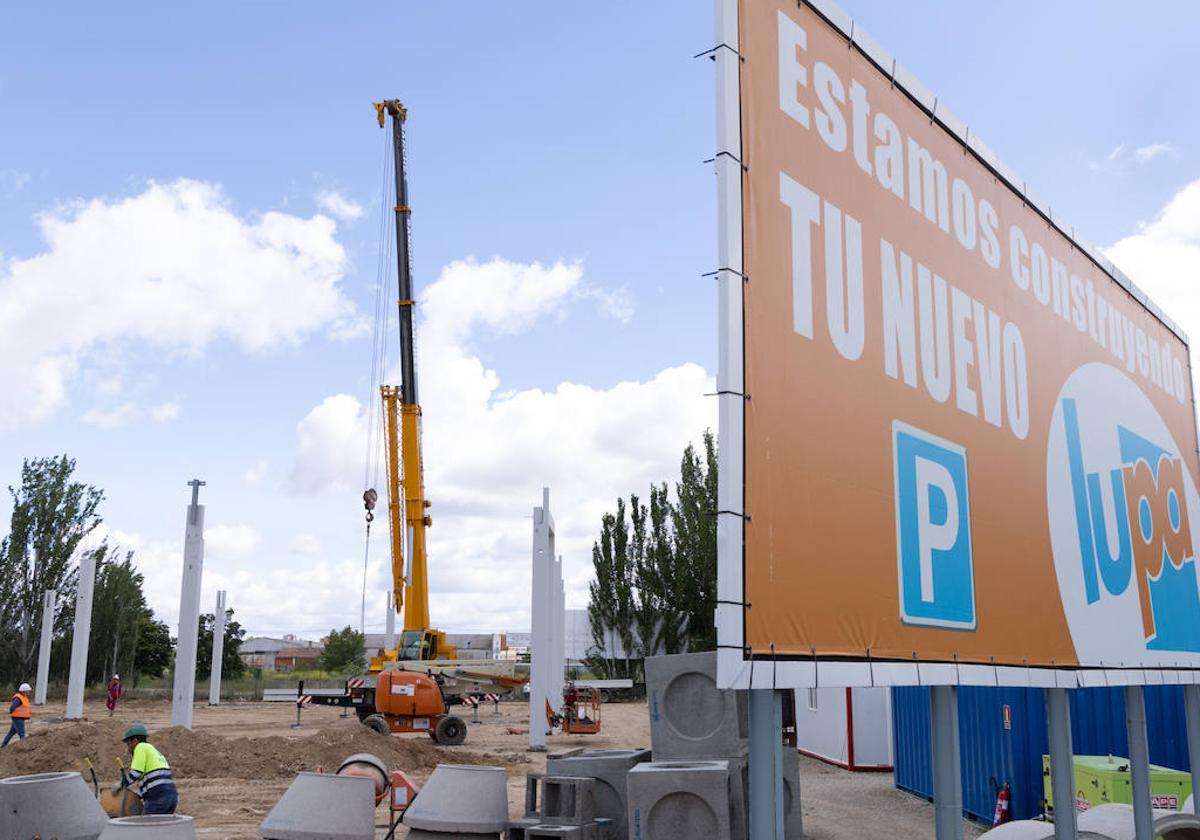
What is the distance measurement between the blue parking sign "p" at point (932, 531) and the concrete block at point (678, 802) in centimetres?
181

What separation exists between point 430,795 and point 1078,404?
6.15 meters

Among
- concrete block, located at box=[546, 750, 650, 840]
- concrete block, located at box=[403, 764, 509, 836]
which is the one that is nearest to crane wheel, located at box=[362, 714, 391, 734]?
concrete block, located at box=[403, 764, 509, 836]

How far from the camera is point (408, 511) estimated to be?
2867cm

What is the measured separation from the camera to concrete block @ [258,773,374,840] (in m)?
8.16

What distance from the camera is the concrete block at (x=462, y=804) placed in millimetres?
8539

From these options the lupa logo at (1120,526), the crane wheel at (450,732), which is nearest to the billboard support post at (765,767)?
the lupa logo at (1120,526)

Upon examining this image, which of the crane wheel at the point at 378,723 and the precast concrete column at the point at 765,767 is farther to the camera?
the crane wheel at the point at 378,723

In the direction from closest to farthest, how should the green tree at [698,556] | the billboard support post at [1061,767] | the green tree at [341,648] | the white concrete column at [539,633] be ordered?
the billboard support post at [1061,767] → the white concrete column at [539,633] → the green tree at [698,556] → the green tree at [341,648]

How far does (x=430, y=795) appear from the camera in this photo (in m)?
8.73

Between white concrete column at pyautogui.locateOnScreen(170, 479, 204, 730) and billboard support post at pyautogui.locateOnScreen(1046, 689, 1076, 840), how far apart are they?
58.8ft

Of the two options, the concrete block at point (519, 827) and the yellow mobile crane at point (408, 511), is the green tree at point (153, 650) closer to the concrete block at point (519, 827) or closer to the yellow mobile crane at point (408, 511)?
the yellow mobile crane at point (408, 511)

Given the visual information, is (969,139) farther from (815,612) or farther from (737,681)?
(737,681)

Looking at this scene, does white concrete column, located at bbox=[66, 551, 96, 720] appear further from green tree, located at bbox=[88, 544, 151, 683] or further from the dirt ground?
green tree, located at bbox=[88, 544, 151, 683]

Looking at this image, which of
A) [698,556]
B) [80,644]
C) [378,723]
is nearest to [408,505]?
[378,723]
